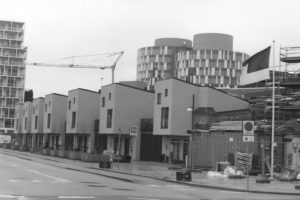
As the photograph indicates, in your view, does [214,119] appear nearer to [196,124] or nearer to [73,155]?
[196,124]

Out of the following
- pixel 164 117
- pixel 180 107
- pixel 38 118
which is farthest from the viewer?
pixel 38 118

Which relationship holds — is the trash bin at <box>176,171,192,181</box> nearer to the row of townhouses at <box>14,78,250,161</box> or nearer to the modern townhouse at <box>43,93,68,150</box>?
the row of townhouses at <box>14,78,250,161</box>

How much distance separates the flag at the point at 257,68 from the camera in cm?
3300

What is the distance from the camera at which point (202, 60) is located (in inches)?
5443

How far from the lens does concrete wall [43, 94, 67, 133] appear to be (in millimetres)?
88650

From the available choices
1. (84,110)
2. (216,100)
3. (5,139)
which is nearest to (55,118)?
(84,110)

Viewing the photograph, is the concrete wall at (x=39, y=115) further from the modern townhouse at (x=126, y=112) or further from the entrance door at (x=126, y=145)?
the entrance door at (x=126, y=145)

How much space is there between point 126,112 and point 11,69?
114m

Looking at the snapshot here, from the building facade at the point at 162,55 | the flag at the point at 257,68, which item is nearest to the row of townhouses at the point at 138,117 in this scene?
the flag at the point at 257,68

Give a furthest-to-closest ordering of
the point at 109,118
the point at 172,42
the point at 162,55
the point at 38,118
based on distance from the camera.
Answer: the point at 162,55 < the point at 172,42 < the point at 38,118 < the point at 109,118

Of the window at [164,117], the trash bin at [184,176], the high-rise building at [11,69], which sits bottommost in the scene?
the trash bin at [184,176]

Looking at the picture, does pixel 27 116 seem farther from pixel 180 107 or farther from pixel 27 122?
pixel 180 107

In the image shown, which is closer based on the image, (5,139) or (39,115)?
(39,115)

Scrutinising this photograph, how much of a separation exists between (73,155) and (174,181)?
3227cm
